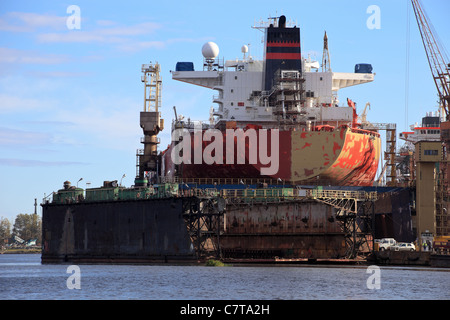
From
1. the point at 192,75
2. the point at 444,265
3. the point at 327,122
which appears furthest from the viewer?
the point at 192,75

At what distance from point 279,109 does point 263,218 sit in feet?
67.8

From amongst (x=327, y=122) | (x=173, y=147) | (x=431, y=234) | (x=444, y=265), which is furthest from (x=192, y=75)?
(x=444, y=265)

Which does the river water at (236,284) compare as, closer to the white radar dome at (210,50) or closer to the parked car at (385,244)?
the parked car at (385,244)

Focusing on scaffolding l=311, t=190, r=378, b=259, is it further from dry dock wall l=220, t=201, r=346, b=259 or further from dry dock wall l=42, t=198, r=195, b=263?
dry dock wall l=42, t=198, r=195, b=263

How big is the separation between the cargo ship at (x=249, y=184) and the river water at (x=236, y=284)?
4396mm

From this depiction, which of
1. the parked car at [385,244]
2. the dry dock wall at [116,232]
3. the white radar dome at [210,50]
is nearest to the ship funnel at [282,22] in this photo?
the white radar dome at [210,50]

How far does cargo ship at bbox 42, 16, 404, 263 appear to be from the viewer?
244 feet

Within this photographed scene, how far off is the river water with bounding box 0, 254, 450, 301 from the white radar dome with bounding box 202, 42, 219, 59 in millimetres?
39970

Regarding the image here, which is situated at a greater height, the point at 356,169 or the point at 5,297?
the point at 356,169

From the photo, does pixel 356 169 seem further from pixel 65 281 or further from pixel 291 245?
pixel 65 281

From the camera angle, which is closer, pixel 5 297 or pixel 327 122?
pixel 5 297

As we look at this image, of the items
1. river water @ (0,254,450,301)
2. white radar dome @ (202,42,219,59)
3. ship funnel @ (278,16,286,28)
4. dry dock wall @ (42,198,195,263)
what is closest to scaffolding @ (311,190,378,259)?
river water @ (0,254,450,301)

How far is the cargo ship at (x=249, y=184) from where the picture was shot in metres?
74.3

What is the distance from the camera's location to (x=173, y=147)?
96938 mm
